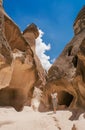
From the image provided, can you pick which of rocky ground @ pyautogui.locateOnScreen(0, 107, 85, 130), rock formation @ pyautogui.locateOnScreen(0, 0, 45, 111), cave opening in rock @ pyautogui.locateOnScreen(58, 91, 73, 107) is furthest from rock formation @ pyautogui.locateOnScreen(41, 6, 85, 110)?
rocky ground @ pyautogui.locateOnScreen(0, 107, 85, 130)

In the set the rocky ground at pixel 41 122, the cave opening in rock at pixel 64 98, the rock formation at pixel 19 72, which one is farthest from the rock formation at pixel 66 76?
the rocky ground at pixel 41 122

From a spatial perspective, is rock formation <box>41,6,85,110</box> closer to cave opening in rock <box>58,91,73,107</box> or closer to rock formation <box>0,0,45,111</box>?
cave opening in rock <box>58,91,73,107</box>

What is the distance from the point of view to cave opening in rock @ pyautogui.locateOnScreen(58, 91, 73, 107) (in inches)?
576

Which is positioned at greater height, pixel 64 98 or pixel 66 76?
pixel 66 76

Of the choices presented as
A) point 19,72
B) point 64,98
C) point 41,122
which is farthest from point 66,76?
point 41,122

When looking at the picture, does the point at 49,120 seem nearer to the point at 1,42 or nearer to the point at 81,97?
the point at 81,97

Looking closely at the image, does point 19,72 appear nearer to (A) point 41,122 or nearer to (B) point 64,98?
(A) point 41,122

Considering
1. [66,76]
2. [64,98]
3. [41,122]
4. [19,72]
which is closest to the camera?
[41,122]

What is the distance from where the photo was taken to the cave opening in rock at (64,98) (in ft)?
48.0

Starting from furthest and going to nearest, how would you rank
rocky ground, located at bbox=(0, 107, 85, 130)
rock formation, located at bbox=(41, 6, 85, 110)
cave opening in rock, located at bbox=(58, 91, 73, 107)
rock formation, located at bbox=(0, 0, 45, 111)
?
cave opening in rock, located at bbox=(58, 91, 73, 107) < rock formation, located at bbox=(41, 6, 85, 110) < rock formation, located at bbox=(0, 0, 45, 111) < rocky ground, located at bbox=(0, 107, 85, 130)

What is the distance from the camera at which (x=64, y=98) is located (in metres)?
15.0

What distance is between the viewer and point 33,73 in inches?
419

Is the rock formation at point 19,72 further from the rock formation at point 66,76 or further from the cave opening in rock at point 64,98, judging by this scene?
the cave opening in rock at point 64,98

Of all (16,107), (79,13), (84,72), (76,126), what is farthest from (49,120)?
(79,13)
